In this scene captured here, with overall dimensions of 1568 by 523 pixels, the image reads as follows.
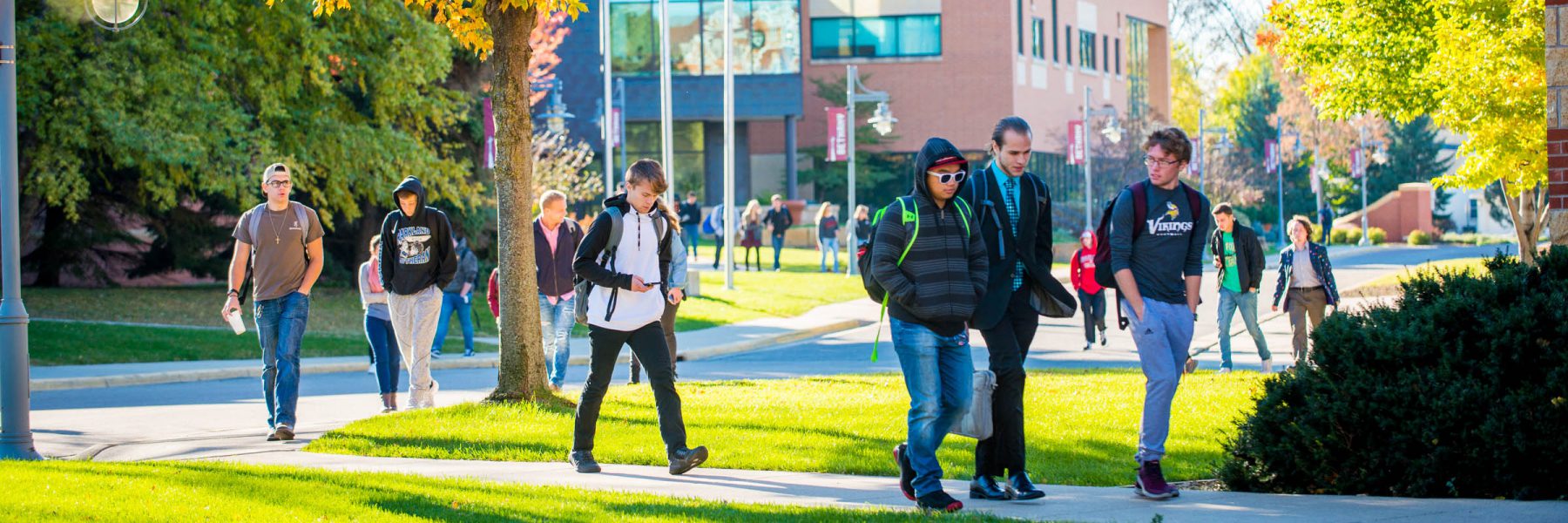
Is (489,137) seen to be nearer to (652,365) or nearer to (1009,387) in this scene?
(652,365)

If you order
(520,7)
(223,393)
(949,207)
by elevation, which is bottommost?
(223,393)

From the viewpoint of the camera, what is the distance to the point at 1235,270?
613 inches

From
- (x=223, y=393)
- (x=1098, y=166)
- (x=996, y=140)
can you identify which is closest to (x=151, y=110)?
(x=223, y=393)

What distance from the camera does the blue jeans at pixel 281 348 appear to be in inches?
419

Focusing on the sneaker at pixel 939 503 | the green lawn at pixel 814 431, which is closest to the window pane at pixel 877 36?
the green lawn at pixel 814 431

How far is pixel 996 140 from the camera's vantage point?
742 centimetres

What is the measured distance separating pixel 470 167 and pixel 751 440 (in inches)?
817

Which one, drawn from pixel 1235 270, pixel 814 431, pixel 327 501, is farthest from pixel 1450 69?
pixel 327 501

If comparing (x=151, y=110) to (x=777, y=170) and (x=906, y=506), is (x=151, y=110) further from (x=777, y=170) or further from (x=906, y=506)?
(x=777, y=170)

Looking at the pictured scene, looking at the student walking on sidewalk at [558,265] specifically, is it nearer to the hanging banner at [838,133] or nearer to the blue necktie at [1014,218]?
the blue necktie at [1014,218]

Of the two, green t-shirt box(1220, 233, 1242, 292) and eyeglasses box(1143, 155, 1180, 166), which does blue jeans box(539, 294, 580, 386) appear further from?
eyeglasses box(1143, 155, 1180, 166)

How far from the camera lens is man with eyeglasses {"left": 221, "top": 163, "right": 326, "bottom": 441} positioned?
416 inches

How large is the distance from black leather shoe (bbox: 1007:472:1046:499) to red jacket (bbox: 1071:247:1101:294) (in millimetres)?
11318

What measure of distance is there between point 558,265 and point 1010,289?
735 centimetres
